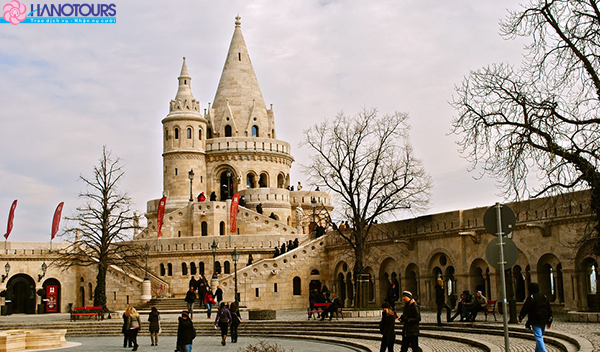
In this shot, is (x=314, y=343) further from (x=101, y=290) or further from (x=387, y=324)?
(x=101, y=290)

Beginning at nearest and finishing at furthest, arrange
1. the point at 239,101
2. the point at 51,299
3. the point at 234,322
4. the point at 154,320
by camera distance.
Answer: the point at 154,320 < the point at 234,322 < the point at 51,299 < the point at 239,101

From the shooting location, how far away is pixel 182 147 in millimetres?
58219

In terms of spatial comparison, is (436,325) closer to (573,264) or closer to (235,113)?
(573,264)

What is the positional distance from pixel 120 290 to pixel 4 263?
7303 mm

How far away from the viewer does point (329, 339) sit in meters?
22.8

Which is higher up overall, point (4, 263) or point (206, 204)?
point (206, 204)

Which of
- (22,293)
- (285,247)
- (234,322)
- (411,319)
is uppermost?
(285,247)

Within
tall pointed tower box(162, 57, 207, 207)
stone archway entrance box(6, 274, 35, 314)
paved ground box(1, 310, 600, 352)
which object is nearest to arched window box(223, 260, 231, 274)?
stone archway entrance box(6, 274, 35, 314)

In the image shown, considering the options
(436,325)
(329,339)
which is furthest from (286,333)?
(436,325)

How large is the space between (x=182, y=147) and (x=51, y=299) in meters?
16.9

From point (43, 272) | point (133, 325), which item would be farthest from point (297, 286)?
point (133, 325)

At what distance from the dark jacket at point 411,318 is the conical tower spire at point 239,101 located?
48796 millimetres

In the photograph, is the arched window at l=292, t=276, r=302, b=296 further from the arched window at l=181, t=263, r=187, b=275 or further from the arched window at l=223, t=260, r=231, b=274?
the arched window at l=181, t=263, r=187, b=275

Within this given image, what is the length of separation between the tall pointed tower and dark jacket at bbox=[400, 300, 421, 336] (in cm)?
4452
